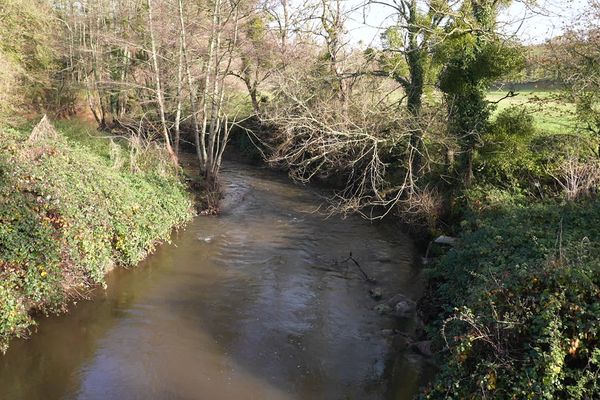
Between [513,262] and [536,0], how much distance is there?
904 centimetres

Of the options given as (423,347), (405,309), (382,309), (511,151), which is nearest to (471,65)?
(511,151)

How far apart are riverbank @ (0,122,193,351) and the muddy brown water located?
1.93 feet

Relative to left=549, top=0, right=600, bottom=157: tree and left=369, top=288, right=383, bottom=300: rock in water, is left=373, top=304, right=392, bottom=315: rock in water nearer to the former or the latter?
left=369, top=288, right=383, bottom=300: rock in water

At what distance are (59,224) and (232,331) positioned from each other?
4026 mm

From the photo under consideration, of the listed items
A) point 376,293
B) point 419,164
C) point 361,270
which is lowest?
point 376,293

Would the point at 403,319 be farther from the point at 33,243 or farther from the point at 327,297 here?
the point at 33,243

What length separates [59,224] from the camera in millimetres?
9180

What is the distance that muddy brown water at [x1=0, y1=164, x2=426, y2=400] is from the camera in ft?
25.1

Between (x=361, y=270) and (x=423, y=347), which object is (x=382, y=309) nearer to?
(x=423, y=347)

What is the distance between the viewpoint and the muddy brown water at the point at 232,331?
7664 millimetres

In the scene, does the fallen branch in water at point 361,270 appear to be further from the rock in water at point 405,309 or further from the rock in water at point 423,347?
the rock in water at point 423,347

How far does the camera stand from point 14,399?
23.1ft

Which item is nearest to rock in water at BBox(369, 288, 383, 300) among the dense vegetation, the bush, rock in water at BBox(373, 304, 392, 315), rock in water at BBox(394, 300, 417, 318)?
rock in water at BBox(373, 304, 392, 315)

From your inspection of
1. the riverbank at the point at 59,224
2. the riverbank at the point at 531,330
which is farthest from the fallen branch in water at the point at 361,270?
the riverbank at the point at 59,224
